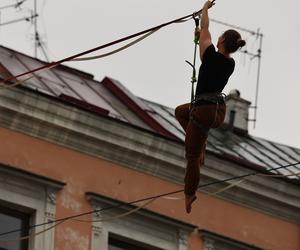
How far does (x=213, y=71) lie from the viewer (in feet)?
69.5

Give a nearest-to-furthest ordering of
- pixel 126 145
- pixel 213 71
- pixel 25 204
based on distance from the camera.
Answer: pixel 213 71
pixel 25 204
pixel 126 145

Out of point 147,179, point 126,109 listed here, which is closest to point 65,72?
point 126,109

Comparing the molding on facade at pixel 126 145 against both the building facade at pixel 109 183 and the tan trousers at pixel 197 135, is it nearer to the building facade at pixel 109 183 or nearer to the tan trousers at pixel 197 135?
the building facade at pixel 109 183

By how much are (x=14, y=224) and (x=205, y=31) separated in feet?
29.3

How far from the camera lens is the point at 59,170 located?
99.3ft

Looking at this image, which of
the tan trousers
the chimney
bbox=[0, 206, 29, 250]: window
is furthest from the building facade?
the tan trousers

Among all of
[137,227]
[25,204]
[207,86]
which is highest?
[137,227]

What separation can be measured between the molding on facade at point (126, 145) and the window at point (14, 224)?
3.82ft

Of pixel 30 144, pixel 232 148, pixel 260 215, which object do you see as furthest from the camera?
pixel 232 148

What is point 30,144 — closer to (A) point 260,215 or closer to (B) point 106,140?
(B) point 106,140

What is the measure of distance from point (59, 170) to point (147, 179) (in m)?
1.56

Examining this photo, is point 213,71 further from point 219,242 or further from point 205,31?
point 219,242

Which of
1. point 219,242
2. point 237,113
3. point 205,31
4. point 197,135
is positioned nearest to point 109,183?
point 219,242

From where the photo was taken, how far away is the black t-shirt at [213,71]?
2117 cm
